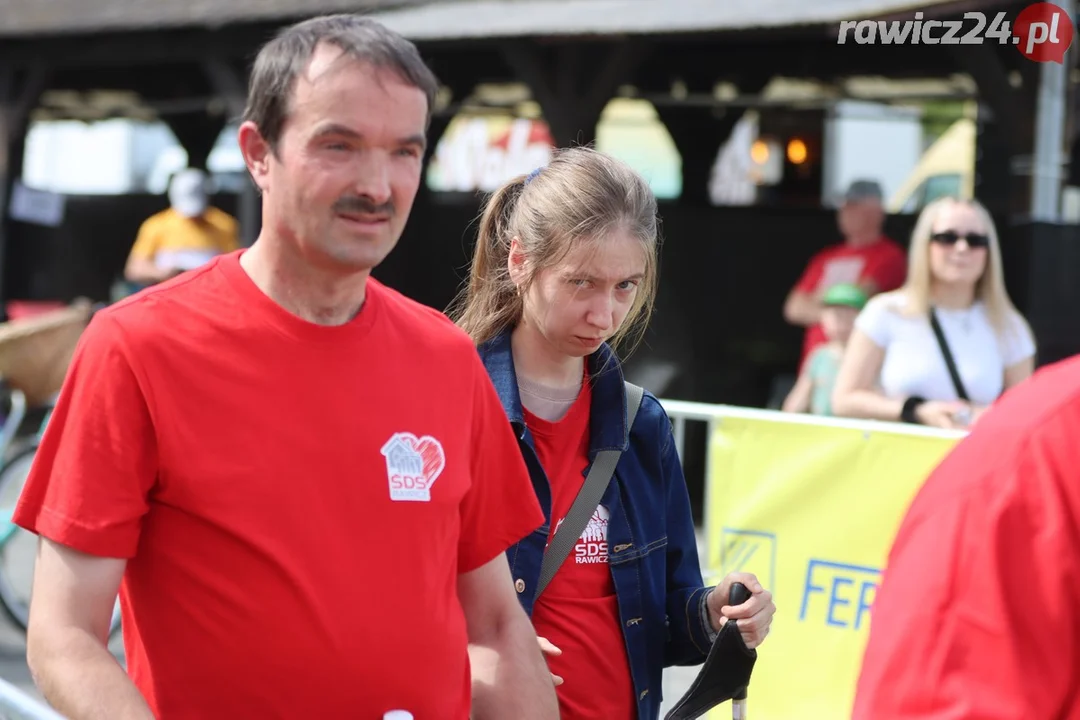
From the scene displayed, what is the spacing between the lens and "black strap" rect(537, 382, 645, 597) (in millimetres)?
2629

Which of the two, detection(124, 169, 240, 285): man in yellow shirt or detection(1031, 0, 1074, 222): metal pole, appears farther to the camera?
detection(124, 169, 240, 285): man in yellow shirt

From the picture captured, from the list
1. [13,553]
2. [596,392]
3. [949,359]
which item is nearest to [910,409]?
[949,359]

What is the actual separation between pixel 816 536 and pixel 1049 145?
17.2 feet

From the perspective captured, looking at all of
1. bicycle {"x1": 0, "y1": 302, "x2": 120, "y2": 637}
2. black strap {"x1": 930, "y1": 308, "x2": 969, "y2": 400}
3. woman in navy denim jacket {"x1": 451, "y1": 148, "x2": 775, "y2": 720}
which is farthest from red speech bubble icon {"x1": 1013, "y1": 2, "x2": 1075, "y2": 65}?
woman in navy denim jacket {"x1": 451, "y1": 148, "x2": 775, "y2": 720}

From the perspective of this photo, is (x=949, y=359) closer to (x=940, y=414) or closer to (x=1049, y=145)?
(x=940, y=414)

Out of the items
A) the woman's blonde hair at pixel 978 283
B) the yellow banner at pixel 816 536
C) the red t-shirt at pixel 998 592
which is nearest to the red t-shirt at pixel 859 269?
the woman's blonde hair at pixel 978 283

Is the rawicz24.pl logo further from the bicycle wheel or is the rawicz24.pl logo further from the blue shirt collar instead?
the blue shirt collar

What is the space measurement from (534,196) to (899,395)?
3296mm

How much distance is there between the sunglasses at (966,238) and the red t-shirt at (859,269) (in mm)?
2485

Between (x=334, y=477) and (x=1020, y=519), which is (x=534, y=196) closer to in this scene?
(x=334, y=477)

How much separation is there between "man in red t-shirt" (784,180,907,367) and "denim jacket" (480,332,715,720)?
5758mm

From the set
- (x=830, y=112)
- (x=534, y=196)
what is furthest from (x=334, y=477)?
(x=830, y=112)

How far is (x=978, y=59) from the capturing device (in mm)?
9234

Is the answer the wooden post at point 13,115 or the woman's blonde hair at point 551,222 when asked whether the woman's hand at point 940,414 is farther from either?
the wooden post at point 13,115
